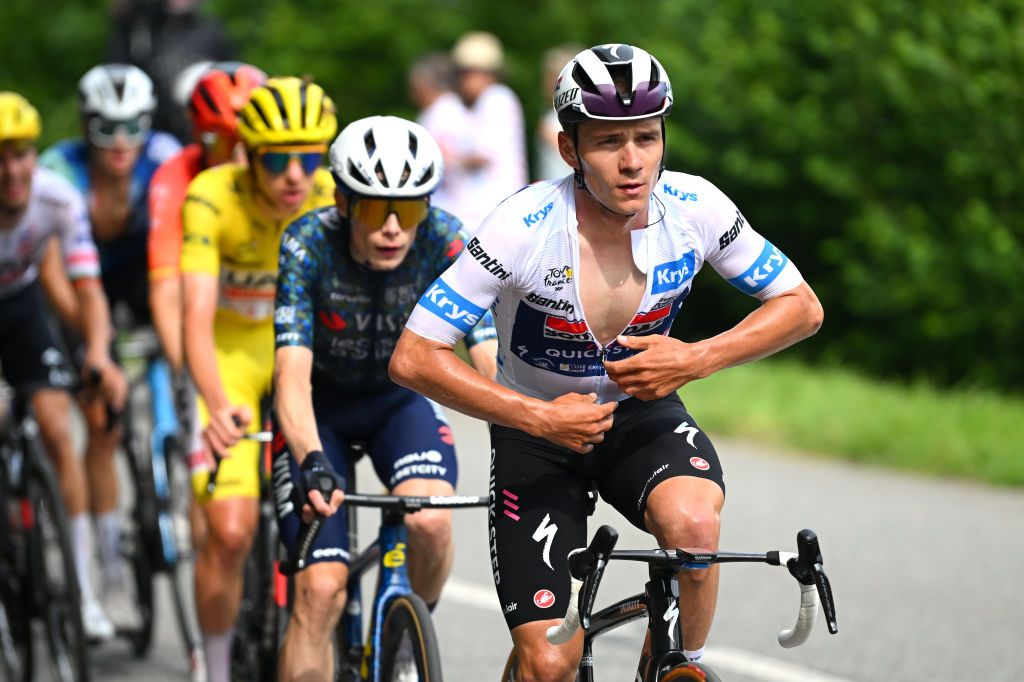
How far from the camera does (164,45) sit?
13531mm

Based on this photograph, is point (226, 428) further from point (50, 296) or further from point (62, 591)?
point (50, 296)

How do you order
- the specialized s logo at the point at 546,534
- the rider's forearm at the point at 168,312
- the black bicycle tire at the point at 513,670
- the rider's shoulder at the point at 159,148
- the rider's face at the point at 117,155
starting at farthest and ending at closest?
1. the rider's shoulder at the point at 159,148
2. the rider's face at the point at 117,155
3. the rider's forearm at the point at 168,312
4. the black bicycle tire at the point at 513,670
5. the specialized s logo at the point at 546,534

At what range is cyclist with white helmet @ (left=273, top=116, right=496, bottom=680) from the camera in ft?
17.6

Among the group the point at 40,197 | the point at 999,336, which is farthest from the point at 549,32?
the point at 40,197

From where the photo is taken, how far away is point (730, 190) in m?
17.1

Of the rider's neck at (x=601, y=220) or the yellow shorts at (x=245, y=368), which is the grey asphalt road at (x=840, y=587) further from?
the rider's neck at (x=601, y=220)

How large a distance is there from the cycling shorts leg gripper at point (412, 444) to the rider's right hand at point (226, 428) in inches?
19.3

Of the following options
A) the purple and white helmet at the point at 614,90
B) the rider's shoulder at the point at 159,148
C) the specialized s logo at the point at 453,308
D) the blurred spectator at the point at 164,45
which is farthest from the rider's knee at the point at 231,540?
the blurred spectator at the point at 164,45

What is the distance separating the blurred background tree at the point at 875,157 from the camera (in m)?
14.0

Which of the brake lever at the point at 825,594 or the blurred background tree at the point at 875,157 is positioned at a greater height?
the blurred background tree at the point at 875,157

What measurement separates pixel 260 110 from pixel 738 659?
3.04 meters

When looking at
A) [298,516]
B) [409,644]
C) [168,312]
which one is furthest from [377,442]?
[168,312]

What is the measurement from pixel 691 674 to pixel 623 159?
4.37 ft

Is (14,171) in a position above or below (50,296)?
above
